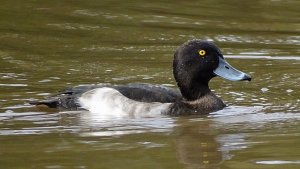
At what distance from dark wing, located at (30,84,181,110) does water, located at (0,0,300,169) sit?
11.4 inches

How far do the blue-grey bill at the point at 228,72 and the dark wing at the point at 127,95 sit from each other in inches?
23.5

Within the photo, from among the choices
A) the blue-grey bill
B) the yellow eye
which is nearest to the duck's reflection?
the blue-grey bill

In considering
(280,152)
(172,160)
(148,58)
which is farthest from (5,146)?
(148,58)

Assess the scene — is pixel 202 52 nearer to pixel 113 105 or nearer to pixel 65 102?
pixel 113 105

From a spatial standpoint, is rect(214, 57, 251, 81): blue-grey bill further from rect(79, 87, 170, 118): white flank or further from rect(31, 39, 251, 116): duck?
rect(79, 87, 170, 118): white flank

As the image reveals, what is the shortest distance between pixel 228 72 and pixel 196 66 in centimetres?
41

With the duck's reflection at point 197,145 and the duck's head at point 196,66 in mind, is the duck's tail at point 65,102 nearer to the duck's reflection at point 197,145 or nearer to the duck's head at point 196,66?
the duck's head at point 196,66

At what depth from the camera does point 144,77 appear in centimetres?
1434

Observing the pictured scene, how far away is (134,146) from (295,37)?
25.4ft

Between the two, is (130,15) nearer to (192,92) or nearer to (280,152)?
(192,92)

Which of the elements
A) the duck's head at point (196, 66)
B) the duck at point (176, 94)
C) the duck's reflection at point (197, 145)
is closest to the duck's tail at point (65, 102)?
the duck at point (176, 94)

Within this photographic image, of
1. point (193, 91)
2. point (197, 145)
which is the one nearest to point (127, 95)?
point (193, 91)

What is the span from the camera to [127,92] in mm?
12391

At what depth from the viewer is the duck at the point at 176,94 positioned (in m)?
12.3
